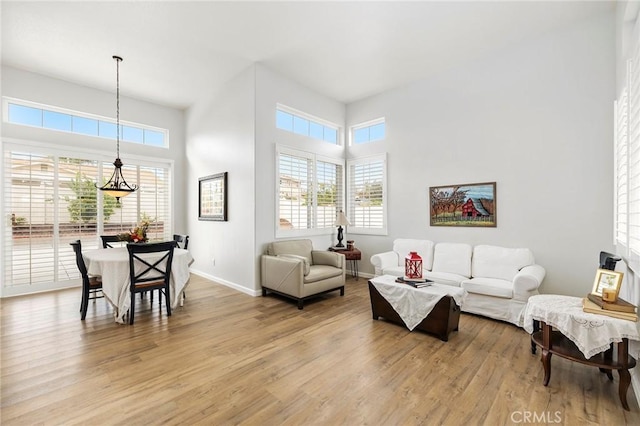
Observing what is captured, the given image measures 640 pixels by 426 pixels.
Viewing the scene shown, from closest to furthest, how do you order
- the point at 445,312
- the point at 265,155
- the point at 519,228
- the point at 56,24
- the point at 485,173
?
the point at 445,312 → the point at 56,24 → the point at 519,228 → the point at 485,173 → the point at 265,155

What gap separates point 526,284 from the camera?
3.25 metres

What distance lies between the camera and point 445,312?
9.76 ft

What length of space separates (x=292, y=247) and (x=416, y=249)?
81.9 inches

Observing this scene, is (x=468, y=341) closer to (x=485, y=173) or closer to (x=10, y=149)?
(x=485, y=173)

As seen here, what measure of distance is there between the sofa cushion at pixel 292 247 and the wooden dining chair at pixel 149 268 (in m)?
1.47

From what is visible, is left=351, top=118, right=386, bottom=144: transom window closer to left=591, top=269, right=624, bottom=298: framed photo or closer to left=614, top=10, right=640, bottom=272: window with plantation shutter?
left=614, top=10, right=640, bottom=272: window with plantation shutter

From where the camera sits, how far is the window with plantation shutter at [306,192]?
506cm

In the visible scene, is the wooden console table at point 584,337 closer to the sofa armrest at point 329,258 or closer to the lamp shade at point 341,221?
the sofa armrest at point 329,258

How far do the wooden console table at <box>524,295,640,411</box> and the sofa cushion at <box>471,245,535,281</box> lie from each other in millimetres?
1410

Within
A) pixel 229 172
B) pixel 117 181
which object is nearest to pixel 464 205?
pixel 229 172

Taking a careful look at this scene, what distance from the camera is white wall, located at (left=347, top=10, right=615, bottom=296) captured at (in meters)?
3.53

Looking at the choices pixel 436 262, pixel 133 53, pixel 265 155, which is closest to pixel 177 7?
pixel 133 53

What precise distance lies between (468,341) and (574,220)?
7.27ft

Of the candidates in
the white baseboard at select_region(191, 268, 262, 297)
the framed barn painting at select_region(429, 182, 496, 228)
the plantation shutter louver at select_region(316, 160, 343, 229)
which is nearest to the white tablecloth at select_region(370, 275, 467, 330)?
the framed barn painting at select_region(429, 182, 496, 228)
